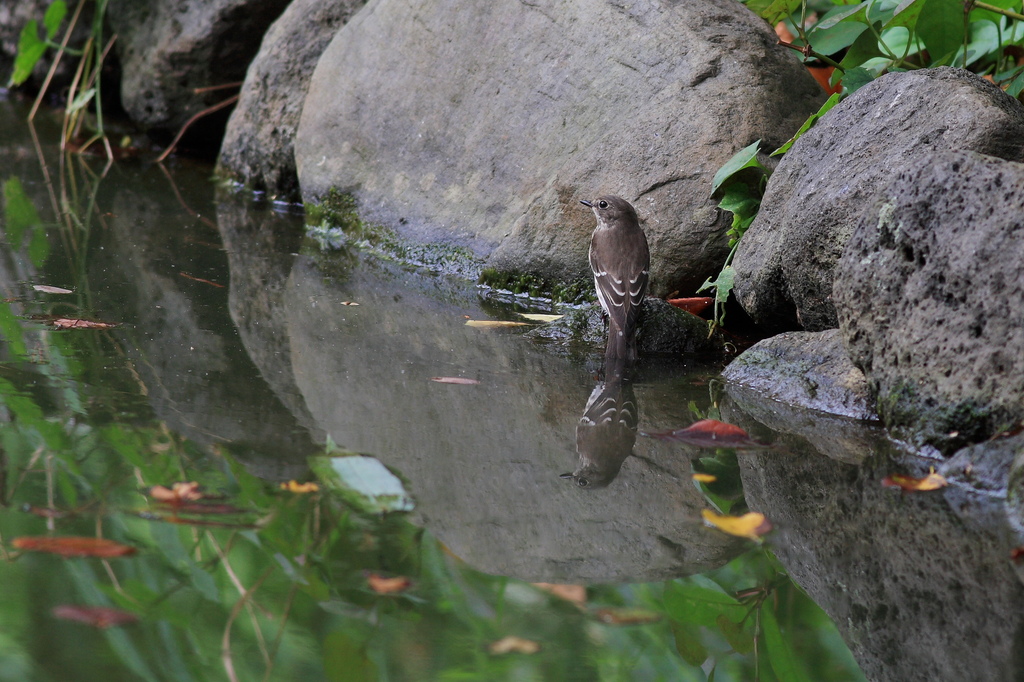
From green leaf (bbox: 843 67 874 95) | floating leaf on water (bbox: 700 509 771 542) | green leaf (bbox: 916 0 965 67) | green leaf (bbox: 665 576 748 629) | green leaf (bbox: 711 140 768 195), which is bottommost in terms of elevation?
floating leaf on water (bbox: 700 509 771 542)

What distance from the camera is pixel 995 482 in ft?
9.72

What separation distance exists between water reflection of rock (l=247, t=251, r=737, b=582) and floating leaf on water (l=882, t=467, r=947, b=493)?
0.66 m

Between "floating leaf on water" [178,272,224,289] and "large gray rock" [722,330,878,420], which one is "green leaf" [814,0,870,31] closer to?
"large gray rock" [722,330,878,420]

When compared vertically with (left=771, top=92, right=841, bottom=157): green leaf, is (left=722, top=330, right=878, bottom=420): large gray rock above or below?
below

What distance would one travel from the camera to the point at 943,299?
11.1ft

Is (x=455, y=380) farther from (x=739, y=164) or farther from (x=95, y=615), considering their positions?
(x=95, y=615)

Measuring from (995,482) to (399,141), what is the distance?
4.73 m

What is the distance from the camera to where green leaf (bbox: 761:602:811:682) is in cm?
221

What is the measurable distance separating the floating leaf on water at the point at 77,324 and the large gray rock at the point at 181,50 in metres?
5.31

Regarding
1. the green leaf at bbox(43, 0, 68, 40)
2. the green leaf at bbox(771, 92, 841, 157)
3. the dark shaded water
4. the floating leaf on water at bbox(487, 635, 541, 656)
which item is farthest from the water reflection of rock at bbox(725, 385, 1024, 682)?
the green leaf at bbox(43, 0, 68, 40)

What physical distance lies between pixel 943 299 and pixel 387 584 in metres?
2.22

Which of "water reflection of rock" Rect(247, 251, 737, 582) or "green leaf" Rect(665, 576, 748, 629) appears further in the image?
"water reflection of rock" Rect(247, 251, 737, 582)

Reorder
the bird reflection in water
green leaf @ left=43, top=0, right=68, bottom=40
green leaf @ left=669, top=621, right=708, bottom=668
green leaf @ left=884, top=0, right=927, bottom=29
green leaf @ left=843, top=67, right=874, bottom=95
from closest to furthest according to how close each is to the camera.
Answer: green leaf @ left=669, top=621, right=708, bottom=668, the bird reflection in water, green leaf @ left=884, top=0, right=927, bottom=29, green leaf @ left=843, top=67, right=874, bottom=95, green leaf @ left=43, top=0, right=68, bottom=40

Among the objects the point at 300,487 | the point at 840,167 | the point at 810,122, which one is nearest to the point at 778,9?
the point at 810,122
